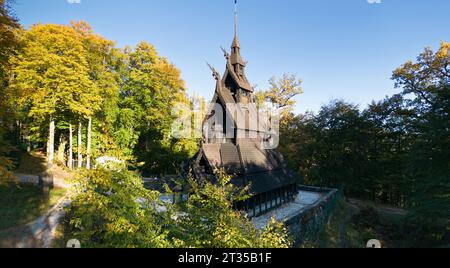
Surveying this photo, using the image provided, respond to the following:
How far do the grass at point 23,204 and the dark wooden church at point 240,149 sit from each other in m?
10.3

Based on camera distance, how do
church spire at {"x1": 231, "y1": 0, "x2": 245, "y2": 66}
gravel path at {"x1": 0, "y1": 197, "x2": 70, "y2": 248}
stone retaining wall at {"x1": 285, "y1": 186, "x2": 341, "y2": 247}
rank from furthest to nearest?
church spire at {"x1": 231, "y1": 0, "x2": 245, "y2": 66}, stone retaining wall at {"x1": 285, "y1": 186, "x2": 341, "y2": 247}, gravel path at {"x1": 0, "y1": 197, "x2": 70, "y2": 248}

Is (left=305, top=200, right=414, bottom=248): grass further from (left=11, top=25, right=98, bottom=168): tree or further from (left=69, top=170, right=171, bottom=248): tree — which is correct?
(left=11, top=25, right=98, bottom=168): tree

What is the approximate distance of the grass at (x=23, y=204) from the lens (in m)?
12.2

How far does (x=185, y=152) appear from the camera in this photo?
28.8 metres

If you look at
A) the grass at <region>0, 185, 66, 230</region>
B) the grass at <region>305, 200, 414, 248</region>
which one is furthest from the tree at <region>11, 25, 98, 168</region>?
the grass at <region>305, 200, 414, 248</region>

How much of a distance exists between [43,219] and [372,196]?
36156mm

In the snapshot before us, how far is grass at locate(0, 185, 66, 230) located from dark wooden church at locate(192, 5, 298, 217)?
1031cm

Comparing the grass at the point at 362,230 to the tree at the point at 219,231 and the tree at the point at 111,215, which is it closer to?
the tree at the point at 219,231

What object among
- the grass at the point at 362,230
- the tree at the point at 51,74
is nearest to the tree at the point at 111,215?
the grass at the point at 362,230

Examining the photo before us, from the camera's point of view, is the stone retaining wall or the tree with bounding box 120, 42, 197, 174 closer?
the stone retaining wall

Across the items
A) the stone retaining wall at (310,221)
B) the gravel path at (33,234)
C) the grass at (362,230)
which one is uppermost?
the gravel path at (33,234)

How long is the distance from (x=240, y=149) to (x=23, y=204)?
15466mm

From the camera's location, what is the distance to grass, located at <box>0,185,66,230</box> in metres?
12.2
